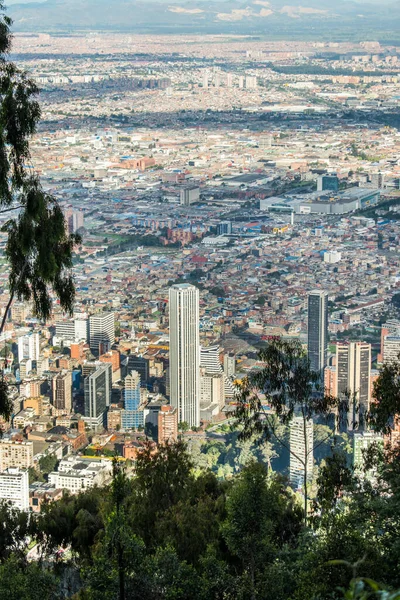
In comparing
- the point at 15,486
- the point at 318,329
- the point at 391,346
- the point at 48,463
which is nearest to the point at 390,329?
the point at 318,329

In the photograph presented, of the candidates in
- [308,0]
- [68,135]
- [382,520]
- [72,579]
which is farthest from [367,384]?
[308,0]

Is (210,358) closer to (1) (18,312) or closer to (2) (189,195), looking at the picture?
(1) (18,312)

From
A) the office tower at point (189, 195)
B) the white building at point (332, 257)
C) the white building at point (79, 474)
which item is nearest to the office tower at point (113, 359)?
the white building at point (79, 474)

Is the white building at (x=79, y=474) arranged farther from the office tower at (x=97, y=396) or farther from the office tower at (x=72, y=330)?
the office tower at (x=72, y=330)

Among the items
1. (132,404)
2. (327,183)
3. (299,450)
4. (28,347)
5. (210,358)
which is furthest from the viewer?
(327,183)

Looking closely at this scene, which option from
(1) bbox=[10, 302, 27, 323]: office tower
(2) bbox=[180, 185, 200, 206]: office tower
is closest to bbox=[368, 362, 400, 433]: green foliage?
(1) bbox=[10, 302, 27, 323]: office tower

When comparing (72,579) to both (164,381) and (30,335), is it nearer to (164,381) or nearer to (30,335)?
(164,381)
